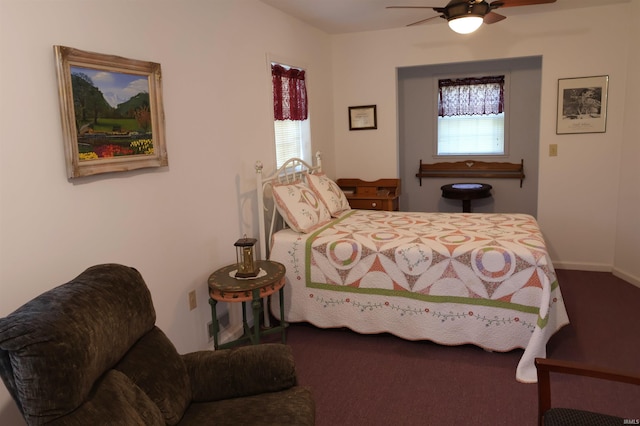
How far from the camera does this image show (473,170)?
584 cm

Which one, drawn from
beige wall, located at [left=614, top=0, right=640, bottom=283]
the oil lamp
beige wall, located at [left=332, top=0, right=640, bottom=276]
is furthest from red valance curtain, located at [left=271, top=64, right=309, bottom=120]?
beige wall, located at [left=614, top=0, right=640, bottom=283]

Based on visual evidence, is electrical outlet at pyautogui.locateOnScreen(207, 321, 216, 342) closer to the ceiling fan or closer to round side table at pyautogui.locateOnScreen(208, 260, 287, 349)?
round side table at pyautogui.locateOnScreen(208, 260, 287, 349)

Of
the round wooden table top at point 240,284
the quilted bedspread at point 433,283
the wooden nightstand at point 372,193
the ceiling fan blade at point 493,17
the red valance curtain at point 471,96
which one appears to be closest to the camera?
A: the round wooden table top at point 240,284

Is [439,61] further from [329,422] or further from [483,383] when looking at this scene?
[329,422]

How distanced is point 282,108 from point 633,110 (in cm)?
312

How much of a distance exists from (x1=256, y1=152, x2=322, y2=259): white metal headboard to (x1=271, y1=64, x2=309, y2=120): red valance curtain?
415 mm

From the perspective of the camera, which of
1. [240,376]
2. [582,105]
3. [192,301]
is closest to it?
[240,376]

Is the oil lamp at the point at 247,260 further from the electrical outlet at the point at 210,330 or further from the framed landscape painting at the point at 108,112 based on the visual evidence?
the framed landscape painting at the point at 108,112

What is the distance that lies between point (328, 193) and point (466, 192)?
1.84 m

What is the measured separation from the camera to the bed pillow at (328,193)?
168 inches

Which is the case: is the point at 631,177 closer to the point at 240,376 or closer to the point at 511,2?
the point at 511,2

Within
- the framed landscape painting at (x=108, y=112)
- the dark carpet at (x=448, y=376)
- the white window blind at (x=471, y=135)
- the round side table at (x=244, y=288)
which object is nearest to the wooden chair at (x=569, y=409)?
the dark carpet at (x=448, y=376)

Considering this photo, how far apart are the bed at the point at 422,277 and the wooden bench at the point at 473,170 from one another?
1.88m

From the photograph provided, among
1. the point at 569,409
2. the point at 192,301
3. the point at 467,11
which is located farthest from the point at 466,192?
the point at 569,409
